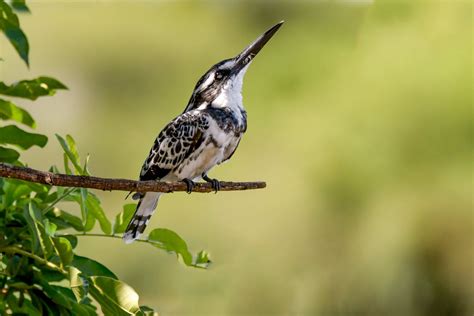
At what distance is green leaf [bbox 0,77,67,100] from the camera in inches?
42.9

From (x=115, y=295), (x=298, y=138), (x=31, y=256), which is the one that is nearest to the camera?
(x=115, y=295)

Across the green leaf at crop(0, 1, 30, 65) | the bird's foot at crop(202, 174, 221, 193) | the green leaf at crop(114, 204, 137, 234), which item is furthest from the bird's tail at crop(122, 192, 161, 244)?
the green leaf at crop(0, 1, 30, 65)

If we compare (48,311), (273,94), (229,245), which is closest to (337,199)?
(273,94)

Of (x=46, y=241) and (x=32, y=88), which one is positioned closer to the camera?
(x=46, y=241)

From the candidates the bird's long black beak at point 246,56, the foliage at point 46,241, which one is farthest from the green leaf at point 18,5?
the bird's long black beak at point 246,56

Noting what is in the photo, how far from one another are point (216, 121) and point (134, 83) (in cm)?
456

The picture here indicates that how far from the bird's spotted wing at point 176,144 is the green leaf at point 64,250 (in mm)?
885

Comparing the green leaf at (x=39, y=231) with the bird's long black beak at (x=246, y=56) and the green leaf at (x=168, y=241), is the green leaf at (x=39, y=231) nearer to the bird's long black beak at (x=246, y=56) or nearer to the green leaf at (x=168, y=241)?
the green leaf at (x=168, y=241)

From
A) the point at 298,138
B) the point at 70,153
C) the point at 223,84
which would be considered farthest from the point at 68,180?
the point at 298,138

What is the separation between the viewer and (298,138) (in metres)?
5.77

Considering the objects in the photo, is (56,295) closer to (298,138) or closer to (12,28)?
(12,28)

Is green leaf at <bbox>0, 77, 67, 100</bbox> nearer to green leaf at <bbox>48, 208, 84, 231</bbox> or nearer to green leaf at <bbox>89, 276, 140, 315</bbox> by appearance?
green leaf at <bbox>48, 208, 84, 231</bbox>

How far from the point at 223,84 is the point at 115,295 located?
1.10m

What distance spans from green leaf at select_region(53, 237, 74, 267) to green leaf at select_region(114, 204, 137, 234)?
25cm
